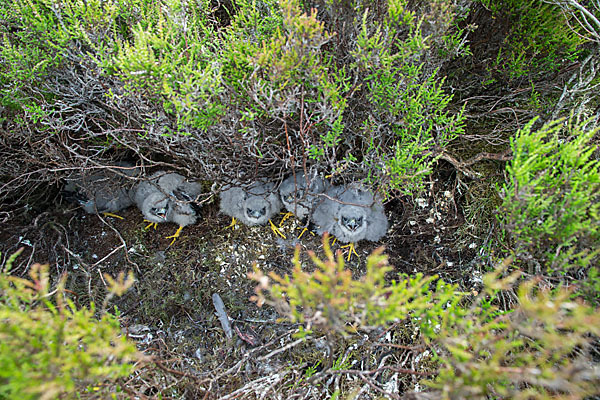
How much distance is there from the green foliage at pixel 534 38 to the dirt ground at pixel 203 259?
0.99 metres

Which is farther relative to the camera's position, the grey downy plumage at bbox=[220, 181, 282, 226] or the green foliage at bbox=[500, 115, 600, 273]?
the grey downy plumage at bbox=[220, 181, 282, 226]

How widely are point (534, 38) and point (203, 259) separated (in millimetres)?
3061

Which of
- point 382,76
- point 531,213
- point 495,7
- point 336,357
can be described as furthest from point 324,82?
point 336,357

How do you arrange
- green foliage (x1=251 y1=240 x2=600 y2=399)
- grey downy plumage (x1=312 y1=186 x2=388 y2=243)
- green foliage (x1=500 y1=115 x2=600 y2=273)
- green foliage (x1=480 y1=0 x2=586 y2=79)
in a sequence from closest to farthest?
1. green foliage (x1=251 y1=240 x2=600 y2=399)
2. green foliage (x1=500 y1=115 x2=600 y2=273)
3. green foliage (x1=480 y1=0 x2=586 y2=79)
4. grey downy plumage (x1=312 y1=186 x2=388 y2=243)

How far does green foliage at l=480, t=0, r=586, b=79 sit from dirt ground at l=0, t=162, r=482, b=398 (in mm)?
992

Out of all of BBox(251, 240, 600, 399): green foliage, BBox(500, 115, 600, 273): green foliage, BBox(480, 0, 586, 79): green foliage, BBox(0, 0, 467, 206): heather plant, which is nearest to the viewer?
BBox(251, 240, 600, 399): green foliage

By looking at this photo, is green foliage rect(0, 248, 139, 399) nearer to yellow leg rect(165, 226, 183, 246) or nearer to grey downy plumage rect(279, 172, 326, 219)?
yellow leg rect(165, 226, 183, 246)

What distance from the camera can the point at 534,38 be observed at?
2643 mm

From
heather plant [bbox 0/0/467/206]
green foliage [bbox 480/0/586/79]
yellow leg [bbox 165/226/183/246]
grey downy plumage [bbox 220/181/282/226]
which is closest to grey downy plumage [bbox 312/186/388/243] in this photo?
heather plant [bbox 0/0/467/206]

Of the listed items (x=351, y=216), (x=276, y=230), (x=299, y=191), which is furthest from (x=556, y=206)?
(x=276, y=230)

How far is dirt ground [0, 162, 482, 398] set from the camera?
2.58 meters

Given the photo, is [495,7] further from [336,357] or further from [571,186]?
[336,357]

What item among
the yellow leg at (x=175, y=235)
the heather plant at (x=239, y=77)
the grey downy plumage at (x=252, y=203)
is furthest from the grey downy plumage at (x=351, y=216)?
the yellow leg at (x=175, y=235)

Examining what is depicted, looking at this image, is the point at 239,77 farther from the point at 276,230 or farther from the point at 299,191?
the point at 276,230
